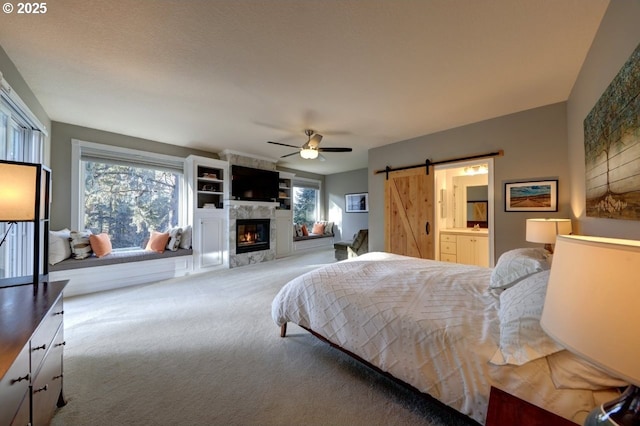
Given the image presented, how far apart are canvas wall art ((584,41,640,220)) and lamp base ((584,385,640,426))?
3.35ft

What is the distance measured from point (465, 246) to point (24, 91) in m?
6.07

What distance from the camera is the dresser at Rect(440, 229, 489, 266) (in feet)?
13.0

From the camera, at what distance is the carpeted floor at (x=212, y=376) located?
142 centimetres

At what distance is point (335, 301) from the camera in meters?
1.79

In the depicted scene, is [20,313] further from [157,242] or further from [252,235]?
[252,235]

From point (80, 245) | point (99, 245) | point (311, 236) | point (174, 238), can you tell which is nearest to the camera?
point (80, 245)

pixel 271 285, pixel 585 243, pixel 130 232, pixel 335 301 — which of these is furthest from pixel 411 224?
pixel 130 232

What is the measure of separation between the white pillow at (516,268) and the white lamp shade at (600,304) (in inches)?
48.9

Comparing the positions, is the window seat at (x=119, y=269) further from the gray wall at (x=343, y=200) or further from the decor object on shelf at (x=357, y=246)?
the gray wall at (x=343, y=200)

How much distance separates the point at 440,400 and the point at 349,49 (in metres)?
2.46

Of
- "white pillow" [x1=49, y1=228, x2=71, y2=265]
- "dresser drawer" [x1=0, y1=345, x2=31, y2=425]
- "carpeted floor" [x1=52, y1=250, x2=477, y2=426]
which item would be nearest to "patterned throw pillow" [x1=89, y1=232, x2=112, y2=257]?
"white pillow" [x1=49, y1=228, x2=71, y2=265]

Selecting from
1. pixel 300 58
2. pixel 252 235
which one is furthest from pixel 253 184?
pixel 300 58

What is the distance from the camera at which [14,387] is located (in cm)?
82

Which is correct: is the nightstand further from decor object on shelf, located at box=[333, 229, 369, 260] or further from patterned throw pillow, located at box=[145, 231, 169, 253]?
patterned throw pillow, located at box=[145, 231, 169, 253]
